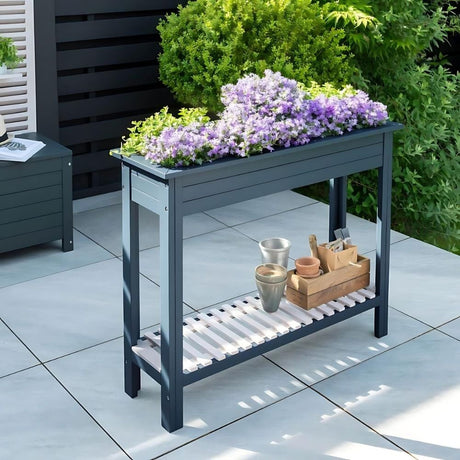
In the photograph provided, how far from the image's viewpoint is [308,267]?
322 centimetres

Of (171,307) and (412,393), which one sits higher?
(171,307)

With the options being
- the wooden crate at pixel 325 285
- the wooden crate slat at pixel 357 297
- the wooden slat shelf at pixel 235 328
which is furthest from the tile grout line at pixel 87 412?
the wooden crate slat at pixel 357 297

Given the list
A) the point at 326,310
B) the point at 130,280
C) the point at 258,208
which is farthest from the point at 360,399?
the point at 258,208

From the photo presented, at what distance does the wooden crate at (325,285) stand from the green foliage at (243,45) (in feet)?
4.80

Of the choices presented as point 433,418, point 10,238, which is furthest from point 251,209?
point 433,418

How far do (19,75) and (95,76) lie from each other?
61 centimetres

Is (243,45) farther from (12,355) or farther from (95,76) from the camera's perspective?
(12,355)

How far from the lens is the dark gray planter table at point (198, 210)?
8.75 ft

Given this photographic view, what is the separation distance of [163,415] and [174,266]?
527mm

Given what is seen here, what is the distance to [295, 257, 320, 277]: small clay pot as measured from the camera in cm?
322

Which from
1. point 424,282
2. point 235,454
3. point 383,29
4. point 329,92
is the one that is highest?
point 383,29

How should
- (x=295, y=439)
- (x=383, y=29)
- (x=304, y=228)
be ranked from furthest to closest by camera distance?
1. (x=383, y=29)
2. (x=304, y=228)
3. (x=295, y=439)

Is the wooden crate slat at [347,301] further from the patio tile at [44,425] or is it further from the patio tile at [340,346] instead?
the patio tile at [44,425]

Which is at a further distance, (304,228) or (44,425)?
(304,228)
